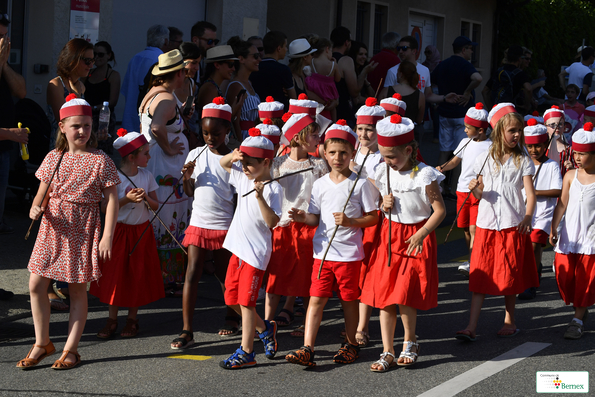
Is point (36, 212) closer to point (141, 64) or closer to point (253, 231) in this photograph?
point (253, 231)

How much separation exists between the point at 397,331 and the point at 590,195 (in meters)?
1.80

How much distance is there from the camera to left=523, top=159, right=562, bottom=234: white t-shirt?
6.79 meters

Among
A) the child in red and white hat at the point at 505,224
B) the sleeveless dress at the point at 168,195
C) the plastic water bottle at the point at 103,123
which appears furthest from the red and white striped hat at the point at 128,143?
the child in red and white hat at the point at 505,224

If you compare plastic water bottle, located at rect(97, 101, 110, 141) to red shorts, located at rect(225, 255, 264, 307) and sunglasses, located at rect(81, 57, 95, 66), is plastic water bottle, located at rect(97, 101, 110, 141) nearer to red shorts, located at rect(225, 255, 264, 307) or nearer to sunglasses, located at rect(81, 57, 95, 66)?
sunglasses, located at rect(81, 57, 95, 66)

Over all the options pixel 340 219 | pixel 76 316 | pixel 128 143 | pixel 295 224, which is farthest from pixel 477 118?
pixel 76 316

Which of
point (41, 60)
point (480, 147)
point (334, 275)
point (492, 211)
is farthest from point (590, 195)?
point (41, 60)

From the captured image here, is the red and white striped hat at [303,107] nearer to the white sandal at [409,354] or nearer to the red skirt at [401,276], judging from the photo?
the red skirt at [401,276]

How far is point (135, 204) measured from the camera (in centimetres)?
563

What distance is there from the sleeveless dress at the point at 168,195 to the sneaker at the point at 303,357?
77.1 inches

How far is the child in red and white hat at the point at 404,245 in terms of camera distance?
499cm

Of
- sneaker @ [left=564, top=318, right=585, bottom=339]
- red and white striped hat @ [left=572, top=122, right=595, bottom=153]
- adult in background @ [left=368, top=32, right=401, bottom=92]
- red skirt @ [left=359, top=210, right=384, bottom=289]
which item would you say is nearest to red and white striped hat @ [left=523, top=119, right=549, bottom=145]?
red and white striped hat @ [left=572, top=122, right=595, bottom=153]

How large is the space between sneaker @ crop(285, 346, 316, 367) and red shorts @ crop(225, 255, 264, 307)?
41 cm

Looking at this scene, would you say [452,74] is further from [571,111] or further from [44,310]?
[44,310]

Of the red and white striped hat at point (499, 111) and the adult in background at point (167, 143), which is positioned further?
the red and white striped hat at point (499, 111)
